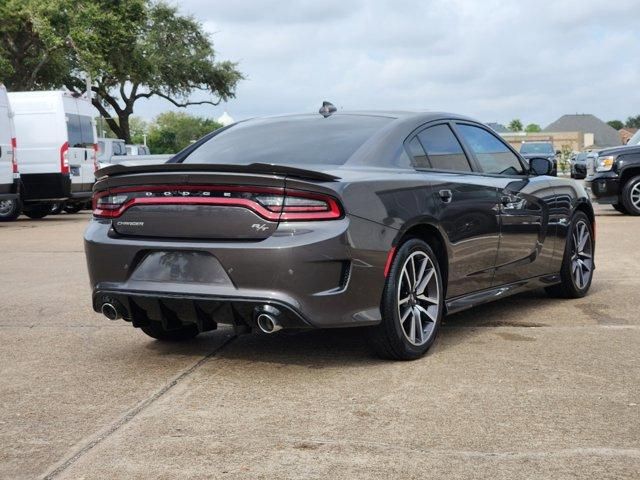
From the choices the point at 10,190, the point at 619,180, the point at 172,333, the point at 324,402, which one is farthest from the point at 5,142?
the point at 324,402

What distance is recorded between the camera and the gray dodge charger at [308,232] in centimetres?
480

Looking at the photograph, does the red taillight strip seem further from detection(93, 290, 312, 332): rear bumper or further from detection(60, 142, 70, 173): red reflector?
detection(60, 142, 70, 173): red reflector

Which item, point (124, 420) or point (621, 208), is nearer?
point (124, 420)

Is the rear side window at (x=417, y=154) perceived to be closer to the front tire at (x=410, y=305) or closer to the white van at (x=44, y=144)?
the front tire at (x=410, y=305)

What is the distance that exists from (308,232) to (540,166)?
10.1ft

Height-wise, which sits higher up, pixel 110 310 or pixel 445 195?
pixel 445 195

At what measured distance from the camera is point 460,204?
584 centimetres

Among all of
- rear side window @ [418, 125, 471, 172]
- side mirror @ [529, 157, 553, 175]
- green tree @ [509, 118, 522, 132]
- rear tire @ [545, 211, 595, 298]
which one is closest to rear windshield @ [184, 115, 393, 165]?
rear side window @ [418, 125, 471, 172]

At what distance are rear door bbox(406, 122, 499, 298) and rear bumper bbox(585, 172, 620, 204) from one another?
1141 centimetres

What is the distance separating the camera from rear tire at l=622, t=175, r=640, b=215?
17.0 m

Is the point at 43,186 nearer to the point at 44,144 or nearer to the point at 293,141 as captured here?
the point at 44,144

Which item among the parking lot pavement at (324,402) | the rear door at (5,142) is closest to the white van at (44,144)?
the rear door at (5,142)

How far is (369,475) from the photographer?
3.49 meters

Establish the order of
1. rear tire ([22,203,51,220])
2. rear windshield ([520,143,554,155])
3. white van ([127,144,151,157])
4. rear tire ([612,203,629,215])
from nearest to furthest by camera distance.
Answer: rear tire ([612,203,629,215]), rear tire ([22,203,51,220]), white van ([127,144,151,157]), rear windshield ([520,143,554,155])
